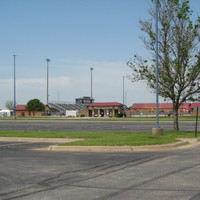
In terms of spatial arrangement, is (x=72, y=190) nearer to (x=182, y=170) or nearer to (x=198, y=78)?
(x=182, y=170)

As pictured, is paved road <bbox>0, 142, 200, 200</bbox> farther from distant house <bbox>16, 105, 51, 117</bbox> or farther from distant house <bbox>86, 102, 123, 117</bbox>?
distant house <bbox>16, 105, 51, 117</bbox>

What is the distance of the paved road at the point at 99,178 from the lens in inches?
285

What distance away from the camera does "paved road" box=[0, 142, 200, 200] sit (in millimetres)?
7246

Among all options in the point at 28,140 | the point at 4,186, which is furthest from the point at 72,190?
the point at 28,140

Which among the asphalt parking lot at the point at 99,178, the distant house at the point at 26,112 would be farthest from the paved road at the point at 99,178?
the distant house at the point at 26,112

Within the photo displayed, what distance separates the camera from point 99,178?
9062 mm

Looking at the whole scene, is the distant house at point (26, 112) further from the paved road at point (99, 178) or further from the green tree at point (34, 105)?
the paved road at point (99, 178)

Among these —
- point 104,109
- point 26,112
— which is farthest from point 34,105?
point 104,109

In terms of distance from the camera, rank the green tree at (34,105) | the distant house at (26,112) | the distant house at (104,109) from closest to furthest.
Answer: the distant house at (104,109) → the green tree at (34,105) → the distant house at (26,112)

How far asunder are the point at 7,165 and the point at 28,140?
9166 mm

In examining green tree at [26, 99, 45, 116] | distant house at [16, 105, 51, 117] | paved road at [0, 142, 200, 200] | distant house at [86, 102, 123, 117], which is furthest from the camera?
distant house at [16, 105, 51, 117]

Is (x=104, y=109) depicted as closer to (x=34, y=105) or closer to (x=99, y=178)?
(x=34, y=105)

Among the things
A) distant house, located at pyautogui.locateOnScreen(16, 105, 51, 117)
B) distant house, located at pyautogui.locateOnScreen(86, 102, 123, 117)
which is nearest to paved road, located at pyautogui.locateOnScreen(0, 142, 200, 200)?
distant house, located at pyautogui.locateOnScreen(86, 102, 123, 117)

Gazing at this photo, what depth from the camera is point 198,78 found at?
25109 millimetres
